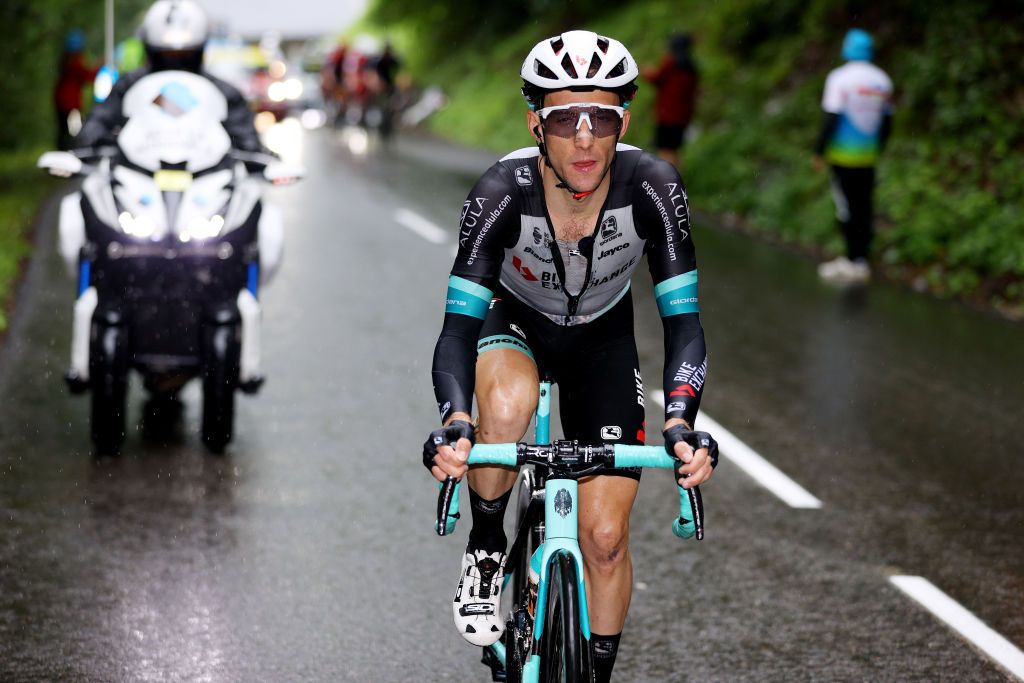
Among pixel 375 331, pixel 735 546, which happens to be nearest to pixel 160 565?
pixel 735 546

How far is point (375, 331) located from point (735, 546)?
196 inches

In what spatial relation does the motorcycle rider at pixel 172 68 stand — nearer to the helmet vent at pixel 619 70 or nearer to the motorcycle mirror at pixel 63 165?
the motorcycle mirror at pixel 63 165

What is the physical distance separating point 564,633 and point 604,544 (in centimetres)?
40

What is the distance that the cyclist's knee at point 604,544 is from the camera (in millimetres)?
4129

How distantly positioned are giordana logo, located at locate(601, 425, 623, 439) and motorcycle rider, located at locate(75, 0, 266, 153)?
4.30m

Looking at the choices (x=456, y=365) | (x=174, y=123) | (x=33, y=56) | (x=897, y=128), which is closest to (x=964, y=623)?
(x=456, y=365)

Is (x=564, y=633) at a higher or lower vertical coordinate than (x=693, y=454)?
lower

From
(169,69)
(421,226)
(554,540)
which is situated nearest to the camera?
(554,540)

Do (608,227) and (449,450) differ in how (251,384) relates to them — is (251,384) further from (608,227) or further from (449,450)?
(449,450)

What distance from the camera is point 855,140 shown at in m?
14.5

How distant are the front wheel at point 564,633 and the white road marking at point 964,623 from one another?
2.16 meters

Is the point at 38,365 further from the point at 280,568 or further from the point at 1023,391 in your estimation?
the point at 1023,391

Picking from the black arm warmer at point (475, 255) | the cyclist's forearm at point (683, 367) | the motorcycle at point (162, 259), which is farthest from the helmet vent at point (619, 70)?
the motorcycle at point (162, 259)

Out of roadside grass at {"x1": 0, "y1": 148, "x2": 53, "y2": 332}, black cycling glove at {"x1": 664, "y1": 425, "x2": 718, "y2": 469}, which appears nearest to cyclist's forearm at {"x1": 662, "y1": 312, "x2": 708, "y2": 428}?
black cycling glove at {"x1": 664, "y1": 425, "x2": 718, "y2": 469}
